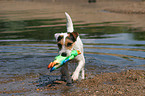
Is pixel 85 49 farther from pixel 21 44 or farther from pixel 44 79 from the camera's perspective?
pixel 44 79

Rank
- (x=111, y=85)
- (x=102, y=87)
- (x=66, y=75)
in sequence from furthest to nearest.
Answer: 1. (x=66, y=75)
2. (x=111, y=85)
3. (x=102, y=87)

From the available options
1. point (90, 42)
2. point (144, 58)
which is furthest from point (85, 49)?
point (144, 58)

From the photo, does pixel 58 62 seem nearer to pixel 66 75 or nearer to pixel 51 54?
pixel 66 75

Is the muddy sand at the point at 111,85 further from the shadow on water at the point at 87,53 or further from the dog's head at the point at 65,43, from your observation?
the dog's head at the point at 65,43

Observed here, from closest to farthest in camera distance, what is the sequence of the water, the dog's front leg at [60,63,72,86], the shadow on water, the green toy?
the green toy → the dog's front leg at [60,63,72,86] → the water → the shadow on water

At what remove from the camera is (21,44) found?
13117 millimetres

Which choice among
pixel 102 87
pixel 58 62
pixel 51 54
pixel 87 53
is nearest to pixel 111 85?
pixel 102 87

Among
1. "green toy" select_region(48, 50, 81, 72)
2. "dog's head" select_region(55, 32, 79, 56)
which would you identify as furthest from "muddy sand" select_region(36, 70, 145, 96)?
"dog's head" select_region(55, 32, 79, 56)

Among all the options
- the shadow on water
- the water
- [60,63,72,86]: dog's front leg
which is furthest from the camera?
the shadow on water

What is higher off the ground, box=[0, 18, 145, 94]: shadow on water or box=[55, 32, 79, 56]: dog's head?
box=[55, 32, 79, 56]: dog's head

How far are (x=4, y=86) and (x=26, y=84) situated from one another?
525mm

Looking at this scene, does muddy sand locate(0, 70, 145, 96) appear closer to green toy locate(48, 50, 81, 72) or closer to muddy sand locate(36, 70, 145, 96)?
muddy sand locate(36, 70, 145, 96)

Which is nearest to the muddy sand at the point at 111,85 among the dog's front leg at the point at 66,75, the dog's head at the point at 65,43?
the dog's front leg at the point at 66,75

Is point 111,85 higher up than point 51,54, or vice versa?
point 111,85
